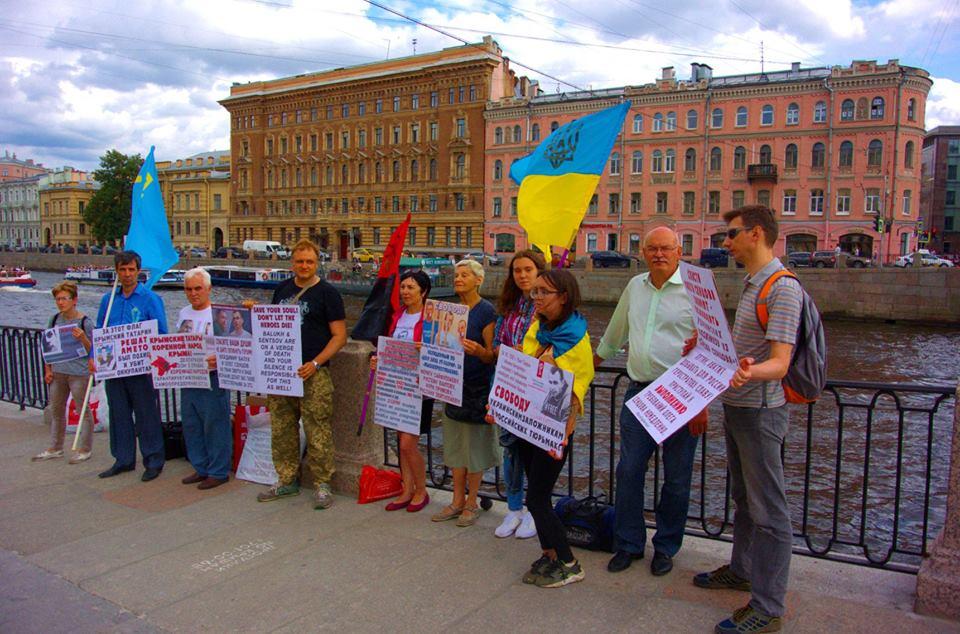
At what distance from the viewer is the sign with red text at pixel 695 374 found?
10.9 ft

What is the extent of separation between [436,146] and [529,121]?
11035 mm

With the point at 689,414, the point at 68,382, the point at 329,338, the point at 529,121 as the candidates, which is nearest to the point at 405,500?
the point at 329,338

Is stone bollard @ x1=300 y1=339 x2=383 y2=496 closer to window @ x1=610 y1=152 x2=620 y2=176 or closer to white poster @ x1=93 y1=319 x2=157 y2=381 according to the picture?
white poster @ x1=93 y1=319 x2=157 y2=381

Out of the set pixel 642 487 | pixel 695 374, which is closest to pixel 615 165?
pixel 642 487

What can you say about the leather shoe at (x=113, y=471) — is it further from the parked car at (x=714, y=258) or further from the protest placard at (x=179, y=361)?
the parked car at (x=714, y=258)

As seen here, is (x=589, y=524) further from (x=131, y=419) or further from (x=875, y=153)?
(x=875, y=153)

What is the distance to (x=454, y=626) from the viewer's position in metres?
3.47

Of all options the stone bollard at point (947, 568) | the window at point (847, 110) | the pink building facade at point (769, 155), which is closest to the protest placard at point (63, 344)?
the stone bollard at point (947, 568)

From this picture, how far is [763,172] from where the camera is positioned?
50.6 metres

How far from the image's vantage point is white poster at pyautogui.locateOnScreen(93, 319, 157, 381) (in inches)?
233

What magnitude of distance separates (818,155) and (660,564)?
5318 cm

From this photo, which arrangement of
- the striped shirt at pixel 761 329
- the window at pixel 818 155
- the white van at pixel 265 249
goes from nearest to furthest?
the striped shirt at pixel 761 329
the window at pixel 818 155
the white van at pixel 265 249

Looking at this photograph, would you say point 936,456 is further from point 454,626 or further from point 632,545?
point 454,626

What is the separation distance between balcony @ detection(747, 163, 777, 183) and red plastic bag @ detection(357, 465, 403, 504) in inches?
2017
